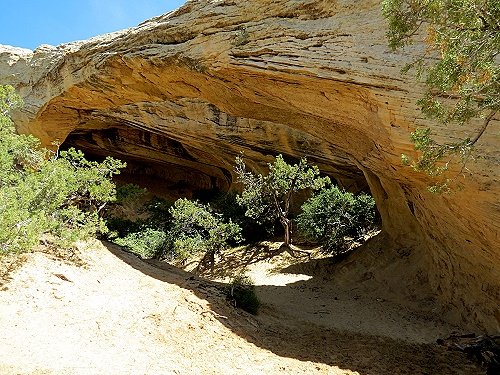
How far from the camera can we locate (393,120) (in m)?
6.98

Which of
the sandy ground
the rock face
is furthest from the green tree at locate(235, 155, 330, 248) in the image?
the sandy ground


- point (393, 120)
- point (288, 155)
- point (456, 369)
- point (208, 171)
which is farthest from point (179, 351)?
point (208, 171)

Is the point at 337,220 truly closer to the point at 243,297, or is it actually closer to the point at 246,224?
the point at 246,224

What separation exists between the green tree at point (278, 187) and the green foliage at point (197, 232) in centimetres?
137

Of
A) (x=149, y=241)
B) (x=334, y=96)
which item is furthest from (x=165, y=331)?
(x=149, y=241)

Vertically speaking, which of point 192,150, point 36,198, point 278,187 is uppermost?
point 192,150

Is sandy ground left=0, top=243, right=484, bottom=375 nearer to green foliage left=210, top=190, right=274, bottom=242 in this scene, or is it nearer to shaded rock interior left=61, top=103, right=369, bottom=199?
green foliage left=210, top=190, right=274, bottom=242

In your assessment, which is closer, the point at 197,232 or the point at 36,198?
the point at 36,198

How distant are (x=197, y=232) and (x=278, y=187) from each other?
15.2 ft

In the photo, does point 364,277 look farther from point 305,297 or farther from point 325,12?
point 325,12

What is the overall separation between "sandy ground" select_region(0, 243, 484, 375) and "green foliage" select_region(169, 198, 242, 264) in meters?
6.89

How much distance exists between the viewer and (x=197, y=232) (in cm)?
1728

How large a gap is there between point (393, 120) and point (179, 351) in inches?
226

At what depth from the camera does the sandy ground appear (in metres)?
4.48
